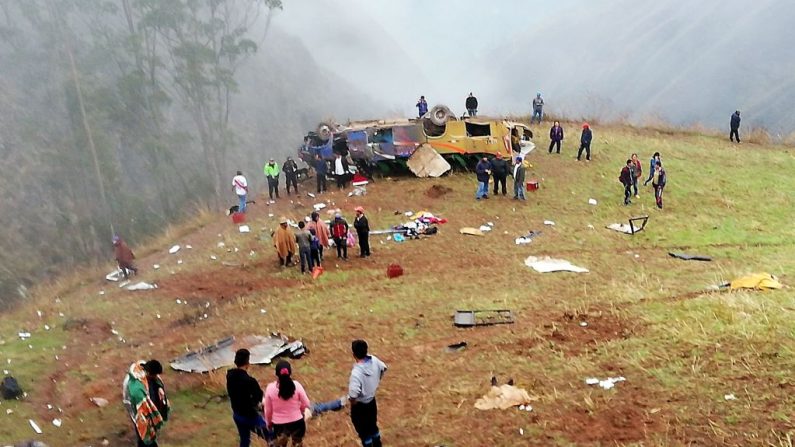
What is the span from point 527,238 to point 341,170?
7.35m

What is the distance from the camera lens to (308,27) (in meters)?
82.5

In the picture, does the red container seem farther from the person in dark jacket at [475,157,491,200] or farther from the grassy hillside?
the person in dark jacket at [475,157,491,200]

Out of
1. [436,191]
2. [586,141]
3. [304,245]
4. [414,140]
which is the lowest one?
[304,245]

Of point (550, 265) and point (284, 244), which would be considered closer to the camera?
point (550, 265)

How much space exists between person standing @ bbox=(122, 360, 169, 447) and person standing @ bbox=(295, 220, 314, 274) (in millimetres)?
7111

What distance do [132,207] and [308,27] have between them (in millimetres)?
50468

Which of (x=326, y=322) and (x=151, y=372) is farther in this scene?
(x=326, y=322)

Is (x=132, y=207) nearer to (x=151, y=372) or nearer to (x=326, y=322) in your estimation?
(x=326, y=322)

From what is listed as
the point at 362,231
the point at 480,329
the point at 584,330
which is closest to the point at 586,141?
the point at 362,231

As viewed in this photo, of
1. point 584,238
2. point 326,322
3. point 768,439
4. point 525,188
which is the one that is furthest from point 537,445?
point 525,188

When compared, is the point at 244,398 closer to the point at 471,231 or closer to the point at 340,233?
the point at 340,233

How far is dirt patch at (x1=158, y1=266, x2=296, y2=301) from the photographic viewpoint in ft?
43.5

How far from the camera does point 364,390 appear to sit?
18.9 ft

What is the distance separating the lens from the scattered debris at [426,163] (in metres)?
20.9
